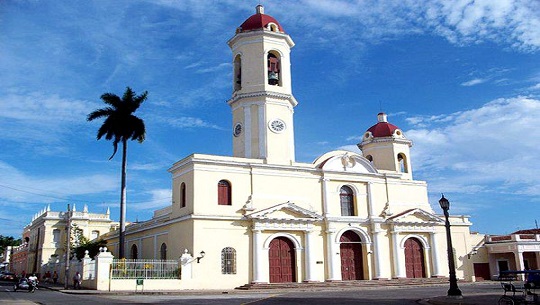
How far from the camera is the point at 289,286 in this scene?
29312 mm

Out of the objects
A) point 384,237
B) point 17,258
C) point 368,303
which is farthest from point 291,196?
point 17,258

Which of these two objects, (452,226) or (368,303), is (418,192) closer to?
(452,226)

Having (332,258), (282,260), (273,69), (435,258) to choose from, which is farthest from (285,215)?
Result: (435,258)

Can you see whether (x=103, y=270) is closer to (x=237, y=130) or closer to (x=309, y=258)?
(x=309, y=258)

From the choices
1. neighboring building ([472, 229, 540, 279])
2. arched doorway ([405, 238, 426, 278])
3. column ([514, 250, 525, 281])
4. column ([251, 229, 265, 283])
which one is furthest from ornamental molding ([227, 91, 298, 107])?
column ([514, 250, 525, 281])

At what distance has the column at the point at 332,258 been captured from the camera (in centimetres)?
3244

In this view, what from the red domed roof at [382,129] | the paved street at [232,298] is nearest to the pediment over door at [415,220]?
the red domed roof at [382,129]

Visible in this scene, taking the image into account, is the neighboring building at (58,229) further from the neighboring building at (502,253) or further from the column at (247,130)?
the neighboring building at (502,253)

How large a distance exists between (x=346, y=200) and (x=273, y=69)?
10493mm

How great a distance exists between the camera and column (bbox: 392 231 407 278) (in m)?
34.6

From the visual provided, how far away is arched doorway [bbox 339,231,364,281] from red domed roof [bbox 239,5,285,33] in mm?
→ 15411

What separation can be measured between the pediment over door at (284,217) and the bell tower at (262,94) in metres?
3.38

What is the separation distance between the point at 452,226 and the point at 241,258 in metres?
18.7

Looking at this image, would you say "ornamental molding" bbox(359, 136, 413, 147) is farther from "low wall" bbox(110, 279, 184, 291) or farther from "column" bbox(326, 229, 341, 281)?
"low wall" bbox(110, 279, 184, 291)
